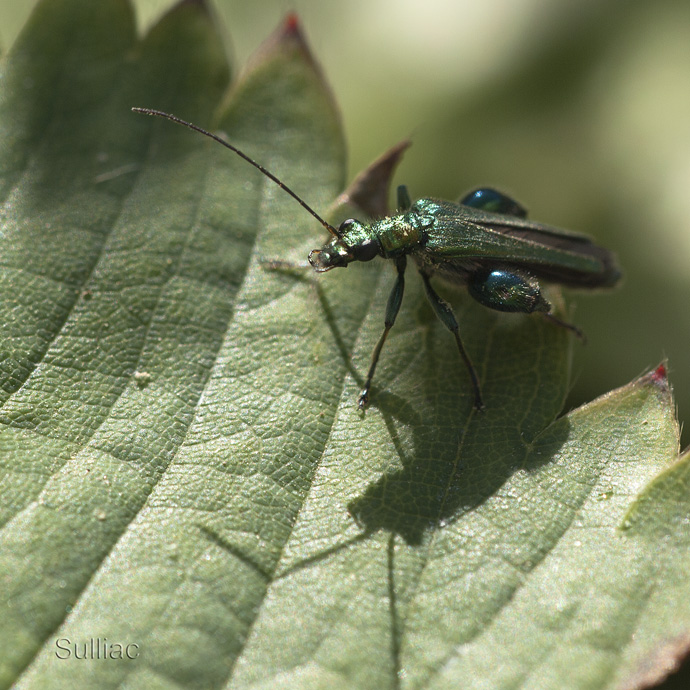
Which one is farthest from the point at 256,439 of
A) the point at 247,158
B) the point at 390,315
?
the point at 247,158

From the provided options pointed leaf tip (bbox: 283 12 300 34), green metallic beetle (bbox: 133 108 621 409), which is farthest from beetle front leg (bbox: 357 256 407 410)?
pointed leaf tip (bbox: 283 12 300 34)

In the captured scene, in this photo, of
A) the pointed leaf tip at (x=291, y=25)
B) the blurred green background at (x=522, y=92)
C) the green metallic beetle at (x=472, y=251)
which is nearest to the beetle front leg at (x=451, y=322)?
the green metallic beetle at (x=472, y=251)

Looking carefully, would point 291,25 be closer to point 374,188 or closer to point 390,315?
point 374,188

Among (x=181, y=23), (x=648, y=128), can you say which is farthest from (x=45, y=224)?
(x=648, y=128)

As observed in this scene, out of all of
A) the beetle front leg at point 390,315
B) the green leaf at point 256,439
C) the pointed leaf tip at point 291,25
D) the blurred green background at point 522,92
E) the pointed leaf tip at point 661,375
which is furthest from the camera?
the blurred green background at point 522,92

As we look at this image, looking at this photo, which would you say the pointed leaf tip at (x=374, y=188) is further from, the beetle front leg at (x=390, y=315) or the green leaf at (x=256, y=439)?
the beetle front leg at (x=390, y=315)

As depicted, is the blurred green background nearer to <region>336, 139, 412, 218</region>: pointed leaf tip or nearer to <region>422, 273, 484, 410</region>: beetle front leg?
<region>336, 139, 412, 218</region>: pointed leaf tip
